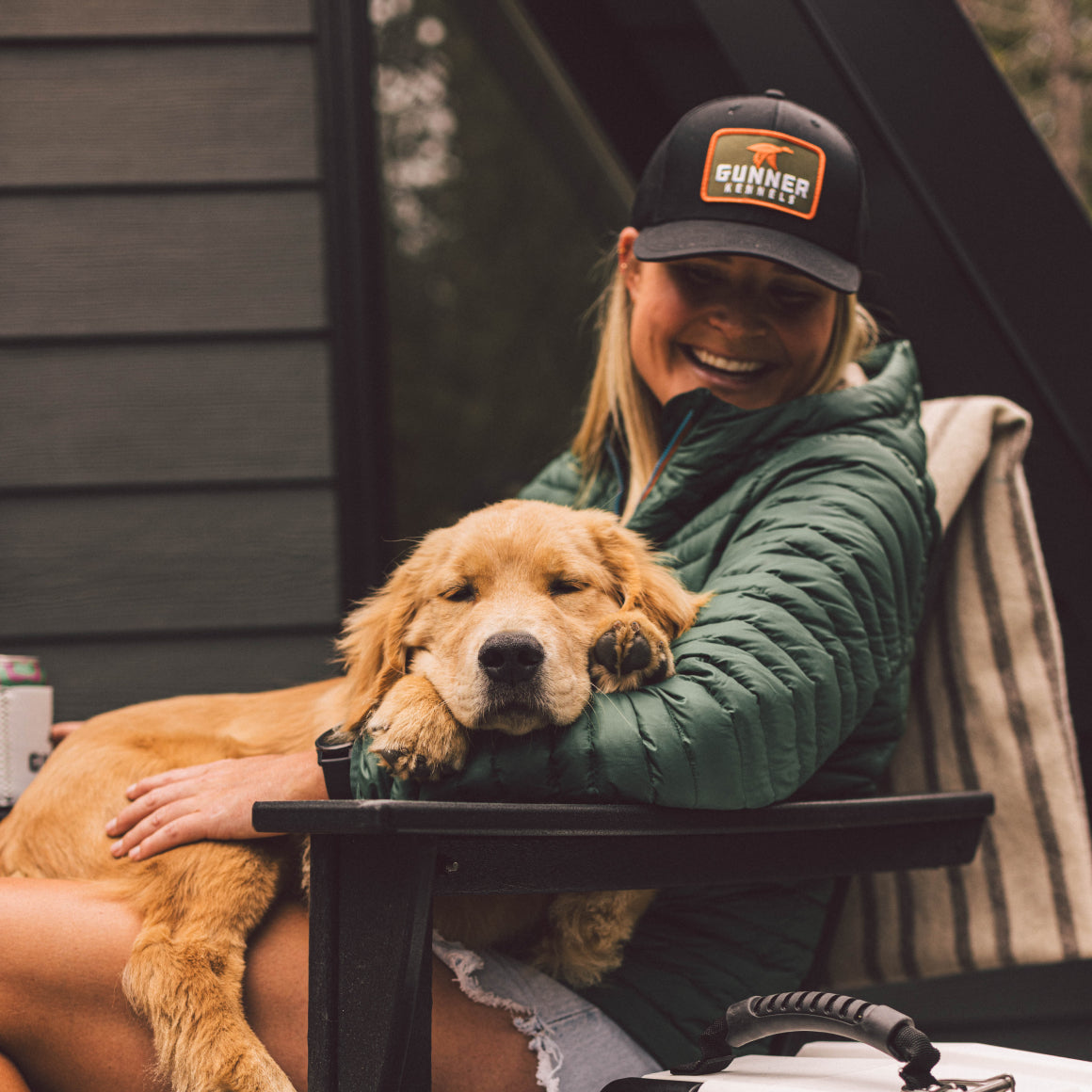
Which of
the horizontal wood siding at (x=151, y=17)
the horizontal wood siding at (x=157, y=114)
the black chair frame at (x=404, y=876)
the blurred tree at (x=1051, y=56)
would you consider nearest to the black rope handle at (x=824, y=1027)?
the black chair frame at (x=404, y=876)

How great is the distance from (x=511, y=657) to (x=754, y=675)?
309 millimetres

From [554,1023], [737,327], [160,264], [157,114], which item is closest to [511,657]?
[554,1023]

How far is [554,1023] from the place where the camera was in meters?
1.43

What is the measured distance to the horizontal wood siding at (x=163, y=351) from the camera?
2.71m

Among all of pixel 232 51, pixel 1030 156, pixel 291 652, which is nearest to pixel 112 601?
pixel 291 652

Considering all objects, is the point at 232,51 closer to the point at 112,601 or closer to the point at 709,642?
the point at 112,601

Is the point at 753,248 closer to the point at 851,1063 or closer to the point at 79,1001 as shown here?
the point at 851,1063

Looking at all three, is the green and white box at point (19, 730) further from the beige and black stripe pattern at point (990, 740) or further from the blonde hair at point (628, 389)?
the beige and black stripe pattern at point (990, 740)

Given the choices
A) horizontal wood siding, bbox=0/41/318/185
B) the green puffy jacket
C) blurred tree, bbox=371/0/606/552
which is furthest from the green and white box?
blurred tree, bbox=371/0/606/552

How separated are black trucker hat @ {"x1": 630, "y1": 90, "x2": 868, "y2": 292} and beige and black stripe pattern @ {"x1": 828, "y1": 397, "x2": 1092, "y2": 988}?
0.47 meters

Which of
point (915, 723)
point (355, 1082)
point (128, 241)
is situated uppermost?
point (128, 241)

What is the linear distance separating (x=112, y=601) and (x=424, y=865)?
1.94 meters

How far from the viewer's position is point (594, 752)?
4.01ft

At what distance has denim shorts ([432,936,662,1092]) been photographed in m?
1.39
